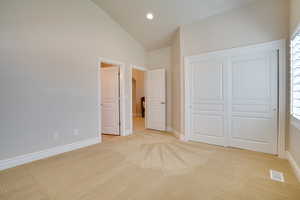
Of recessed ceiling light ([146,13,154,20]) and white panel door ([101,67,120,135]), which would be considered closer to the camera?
recessed ceiling light ([146,13,154,20])

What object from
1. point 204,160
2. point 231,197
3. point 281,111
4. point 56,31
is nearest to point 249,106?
point 281,111

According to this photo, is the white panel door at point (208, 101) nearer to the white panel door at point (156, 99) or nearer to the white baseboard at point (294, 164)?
the white baseboard at point (294, 164)

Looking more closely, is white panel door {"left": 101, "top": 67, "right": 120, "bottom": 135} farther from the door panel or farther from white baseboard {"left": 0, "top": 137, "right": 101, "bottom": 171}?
the door panel

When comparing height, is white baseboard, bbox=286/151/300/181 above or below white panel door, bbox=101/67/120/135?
below

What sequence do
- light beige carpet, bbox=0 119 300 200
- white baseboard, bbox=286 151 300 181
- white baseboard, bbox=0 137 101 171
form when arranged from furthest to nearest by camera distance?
white baseboard, bbox=0 137 101 171 < white baseboard, bbox=286 151 300 181 < light beige carpet, bbox=0 119 300 200

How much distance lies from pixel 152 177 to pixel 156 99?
3.20 m

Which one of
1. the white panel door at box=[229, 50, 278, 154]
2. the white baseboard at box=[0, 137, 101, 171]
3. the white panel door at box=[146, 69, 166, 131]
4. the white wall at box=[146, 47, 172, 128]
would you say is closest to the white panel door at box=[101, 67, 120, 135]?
the white baseboard at box=[0, 137, 101, 171]

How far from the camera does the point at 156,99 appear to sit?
16.7 ft

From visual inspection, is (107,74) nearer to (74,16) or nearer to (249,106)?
(74,16)

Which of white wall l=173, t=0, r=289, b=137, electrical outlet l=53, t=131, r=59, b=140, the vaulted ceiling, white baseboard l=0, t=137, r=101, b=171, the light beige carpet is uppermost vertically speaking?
the vaulted ceiling

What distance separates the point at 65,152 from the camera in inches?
122

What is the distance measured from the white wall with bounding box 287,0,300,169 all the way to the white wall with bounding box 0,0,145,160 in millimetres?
3716

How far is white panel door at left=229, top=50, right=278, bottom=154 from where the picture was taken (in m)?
2.80

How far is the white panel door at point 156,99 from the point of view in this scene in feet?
16.1
